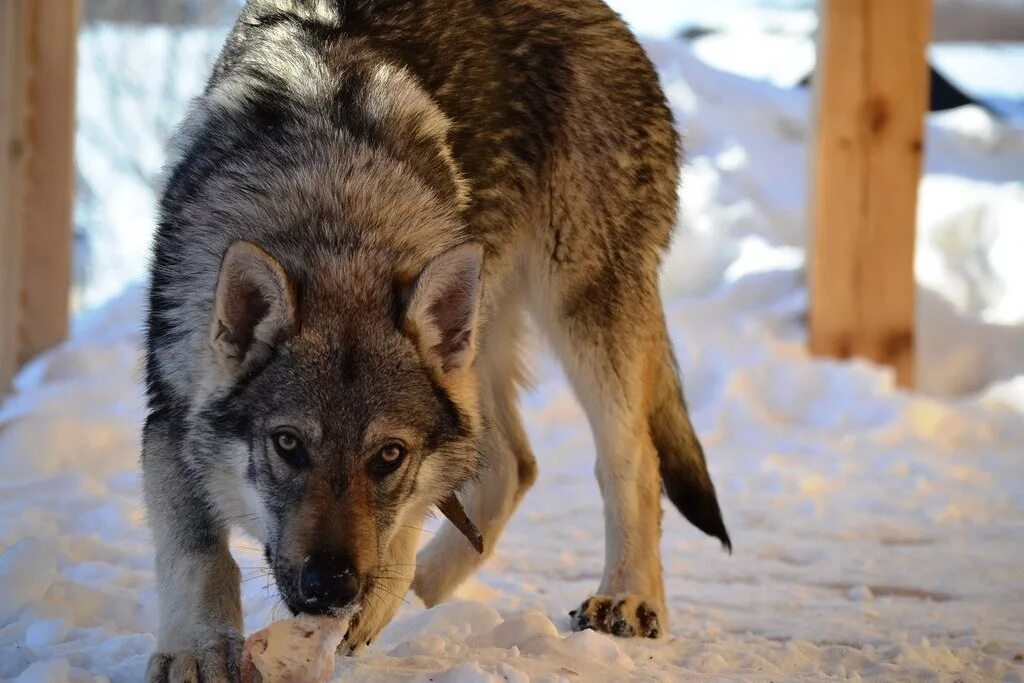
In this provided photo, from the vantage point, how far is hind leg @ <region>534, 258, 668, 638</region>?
3.53m

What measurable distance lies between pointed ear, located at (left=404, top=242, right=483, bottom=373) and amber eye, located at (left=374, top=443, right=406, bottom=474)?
0.26 m

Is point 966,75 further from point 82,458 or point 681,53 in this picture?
point 82,458

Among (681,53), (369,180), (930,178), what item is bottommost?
(930,178)

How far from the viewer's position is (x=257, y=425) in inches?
98.9

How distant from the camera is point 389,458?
2.52 meters

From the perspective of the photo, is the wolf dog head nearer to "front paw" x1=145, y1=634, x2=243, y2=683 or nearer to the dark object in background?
"front paw" x1=145, y1=634, x2=243, y2=683

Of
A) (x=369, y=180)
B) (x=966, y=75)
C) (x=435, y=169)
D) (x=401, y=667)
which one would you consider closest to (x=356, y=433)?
(x=401, y=667)

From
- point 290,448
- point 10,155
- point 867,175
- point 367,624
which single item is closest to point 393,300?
point 290,448

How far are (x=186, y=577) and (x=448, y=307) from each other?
2.86ft

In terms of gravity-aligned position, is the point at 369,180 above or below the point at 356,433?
above

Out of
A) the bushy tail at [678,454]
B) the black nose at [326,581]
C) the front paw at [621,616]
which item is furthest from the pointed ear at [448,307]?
the bushy tail at [678,454]

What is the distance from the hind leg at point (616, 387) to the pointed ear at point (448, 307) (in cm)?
84

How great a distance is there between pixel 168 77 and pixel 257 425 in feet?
28.6

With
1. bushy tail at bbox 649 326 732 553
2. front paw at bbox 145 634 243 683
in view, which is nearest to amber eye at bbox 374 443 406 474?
front paw at bbox 145 634 243 683
